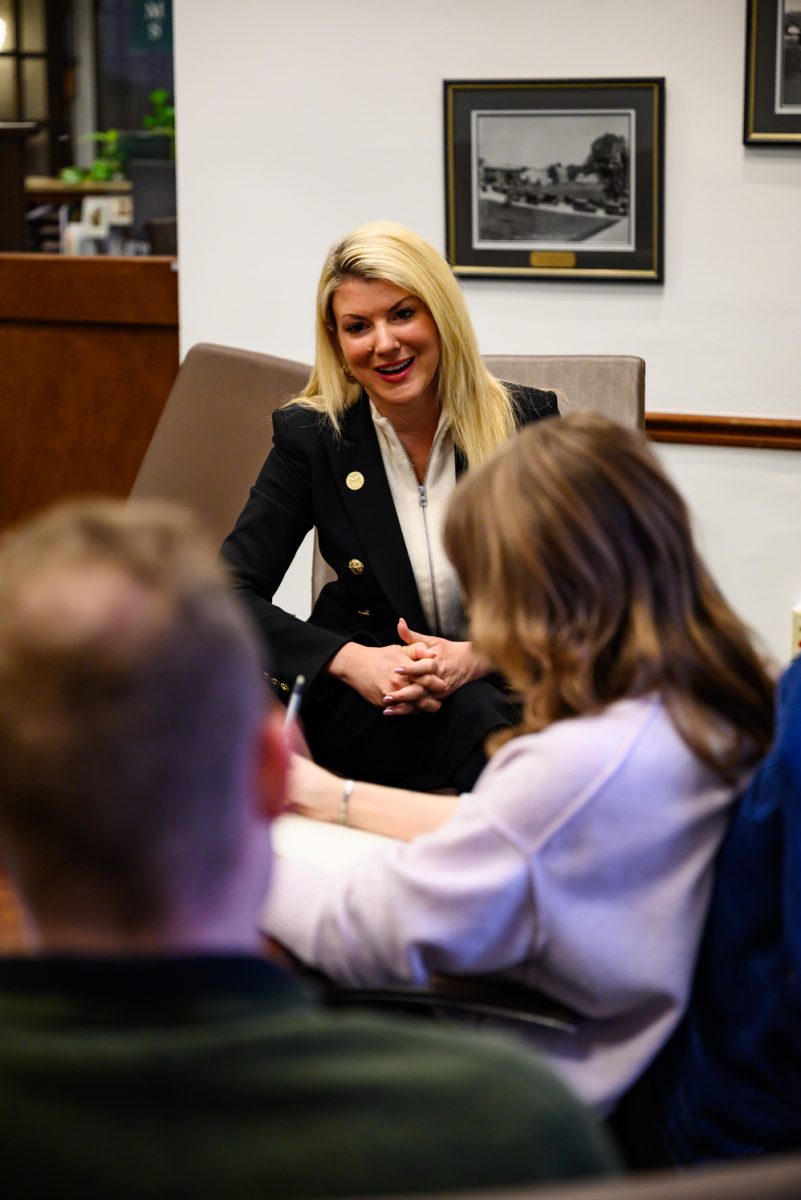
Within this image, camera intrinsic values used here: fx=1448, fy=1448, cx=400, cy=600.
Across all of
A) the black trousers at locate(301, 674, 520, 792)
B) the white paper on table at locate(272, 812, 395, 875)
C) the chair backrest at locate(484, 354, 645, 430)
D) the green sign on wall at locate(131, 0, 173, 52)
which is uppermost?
the green sign on wall at locate(131, 0, 173, 52)

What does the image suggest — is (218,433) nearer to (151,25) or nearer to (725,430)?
(725,430)

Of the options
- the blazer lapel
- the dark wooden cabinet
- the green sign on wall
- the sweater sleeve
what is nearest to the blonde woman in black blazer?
the blazer lapel

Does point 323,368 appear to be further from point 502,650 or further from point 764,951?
point 764,951

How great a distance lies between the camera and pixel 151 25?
10.6m

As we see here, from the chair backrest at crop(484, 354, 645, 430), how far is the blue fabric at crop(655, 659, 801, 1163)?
4.91 feet

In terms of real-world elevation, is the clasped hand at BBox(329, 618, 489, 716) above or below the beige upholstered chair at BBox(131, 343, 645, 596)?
below

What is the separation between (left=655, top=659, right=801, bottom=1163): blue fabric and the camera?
1198 millimetres

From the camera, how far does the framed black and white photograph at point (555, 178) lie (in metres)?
3.59

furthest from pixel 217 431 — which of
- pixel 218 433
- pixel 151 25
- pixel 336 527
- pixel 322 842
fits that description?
pixel 151 25

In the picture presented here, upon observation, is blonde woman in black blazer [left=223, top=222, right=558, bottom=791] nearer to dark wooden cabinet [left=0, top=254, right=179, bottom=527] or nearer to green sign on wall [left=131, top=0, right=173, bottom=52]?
dark wooden cabinet [left=0, top=254, right=179, bottom=527]

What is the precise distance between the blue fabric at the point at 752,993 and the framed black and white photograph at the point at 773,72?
246 cm

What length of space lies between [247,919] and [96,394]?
406 centimetres

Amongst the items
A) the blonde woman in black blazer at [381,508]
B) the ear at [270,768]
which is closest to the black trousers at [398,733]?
the blonde woman in black blazer at [381,508]

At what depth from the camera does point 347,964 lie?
1349mm
